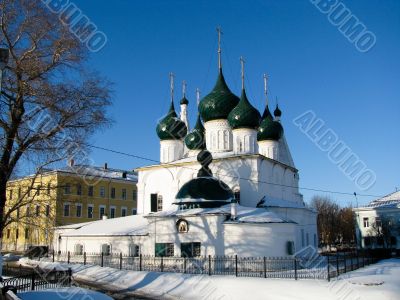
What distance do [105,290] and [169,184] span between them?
15997mm

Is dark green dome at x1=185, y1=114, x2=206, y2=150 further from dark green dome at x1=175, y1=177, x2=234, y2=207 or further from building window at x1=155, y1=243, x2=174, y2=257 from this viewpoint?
building window at x1=155, y1=243, x2=174, y2=257

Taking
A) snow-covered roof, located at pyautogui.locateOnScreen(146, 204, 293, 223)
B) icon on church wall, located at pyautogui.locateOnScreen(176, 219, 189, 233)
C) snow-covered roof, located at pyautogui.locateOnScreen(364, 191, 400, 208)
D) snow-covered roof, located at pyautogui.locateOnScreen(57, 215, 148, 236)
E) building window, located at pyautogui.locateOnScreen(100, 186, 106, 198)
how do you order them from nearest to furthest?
snow-covered roof, located at pyautogui.locateOnScreen(146, 204, 293, 223), icon on church wall, located at pyautogui.locateOnScreen(176, 219, 189, 233), snow-covered roof, located at pyautogui.locateOnScreen(57, 215, 148, 236), snow-covered roof, located at pyautogui.locateOnScreen(364, 191, 400, 208), building window, located at pyautogui.locateOnScreen(100, 186, 106, 198)

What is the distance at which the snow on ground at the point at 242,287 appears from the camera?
41.5 feet

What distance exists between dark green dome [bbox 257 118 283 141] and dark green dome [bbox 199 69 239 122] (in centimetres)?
359

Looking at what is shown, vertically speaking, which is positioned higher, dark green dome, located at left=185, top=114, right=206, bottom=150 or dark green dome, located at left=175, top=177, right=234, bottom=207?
dark green dome, located at left=185, top=114, right=206, bottom=150

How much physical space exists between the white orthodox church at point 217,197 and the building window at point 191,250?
5 cm

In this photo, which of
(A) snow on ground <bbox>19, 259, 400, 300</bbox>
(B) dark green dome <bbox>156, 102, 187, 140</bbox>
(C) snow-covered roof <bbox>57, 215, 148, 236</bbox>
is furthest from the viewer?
(B) dark green dome <bbox>156, 102, 187, 140</bbox>

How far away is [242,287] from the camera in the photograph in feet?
48.3

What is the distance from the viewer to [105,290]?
1592 centimetres

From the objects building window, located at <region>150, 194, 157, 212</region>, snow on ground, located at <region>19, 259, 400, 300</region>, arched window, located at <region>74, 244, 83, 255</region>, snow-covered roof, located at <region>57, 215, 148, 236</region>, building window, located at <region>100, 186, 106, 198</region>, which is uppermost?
building window, located at <region>100, 186, 106, 198</region>

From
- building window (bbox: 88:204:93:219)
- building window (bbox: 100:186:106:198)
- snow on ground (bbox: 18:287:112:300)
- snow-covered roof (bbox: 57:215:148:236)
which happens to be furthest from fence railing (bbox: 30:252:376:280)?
building window (bbox: 100:186:106:198)

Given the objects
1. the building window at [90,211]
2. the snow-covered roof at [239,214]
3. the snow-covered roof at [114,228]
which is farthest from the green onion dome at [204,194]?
the building window at [90,211]

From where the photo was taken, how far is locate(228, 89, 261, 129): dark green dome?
30469 millimetres

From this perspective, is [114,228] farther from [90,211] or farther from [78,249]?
[90,211]
